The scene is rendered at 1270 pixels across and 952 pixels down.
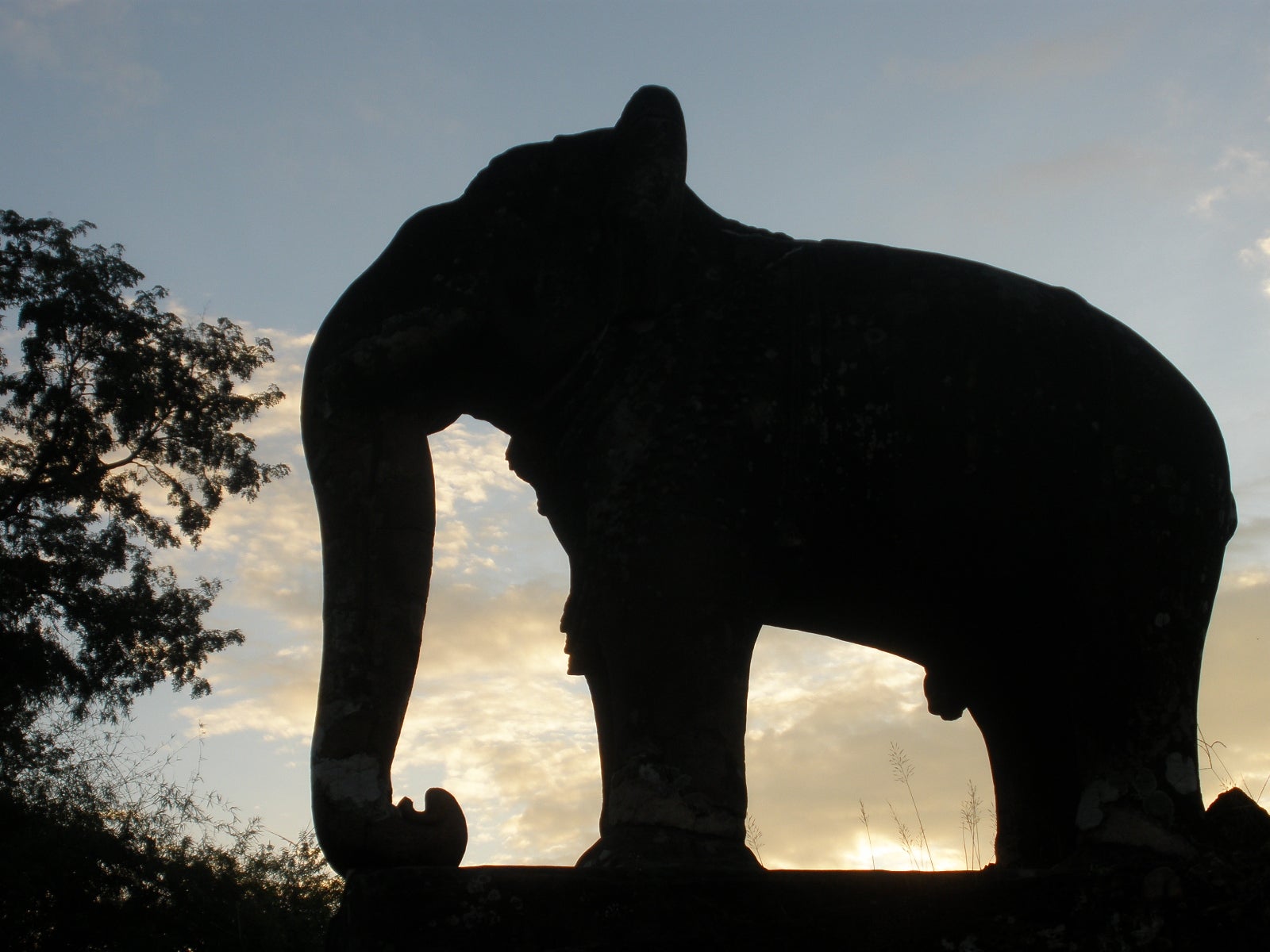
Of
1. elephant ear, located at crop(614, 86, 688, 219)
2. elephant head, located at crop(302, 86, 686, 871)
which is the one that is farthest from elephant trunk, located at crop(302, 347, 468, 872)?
elephant ear, located at crop(614, 86, 688, 219)

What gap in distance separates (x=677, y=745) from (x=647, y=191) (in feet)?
4.29

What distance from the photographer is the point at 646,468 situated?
3002 mm

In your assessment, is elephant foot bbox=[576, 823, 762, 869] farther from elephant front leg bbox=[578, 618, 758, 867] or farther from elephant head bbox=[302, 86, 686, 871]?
elephant head bbox=[302, 86, 686, 871]

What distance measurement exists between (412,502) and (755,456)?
80 centimetres

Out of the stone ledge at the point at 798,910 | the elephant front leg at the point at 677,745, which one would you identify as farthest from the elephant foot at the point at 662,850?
the stone ledge at the point at 798,910

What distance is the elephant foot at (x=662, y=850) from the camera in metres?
2.71

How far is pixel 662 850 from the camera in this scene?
8.93ft

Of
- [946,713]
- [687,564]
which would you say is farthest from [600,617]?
[946,713]

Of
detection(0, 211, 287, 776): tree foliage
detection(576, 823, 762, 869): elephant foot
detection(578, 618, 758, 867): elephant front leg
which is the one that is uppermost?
detection(0, 211, 287, 776): tree foliage

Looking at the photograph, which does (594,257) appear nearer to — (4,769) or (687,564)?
(687,564)

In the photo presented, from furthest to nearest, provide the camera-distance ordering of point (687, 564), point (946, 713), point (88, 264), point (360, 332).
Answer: point (88, 264), point (946, 713), point (360, 332), point (687, 564)

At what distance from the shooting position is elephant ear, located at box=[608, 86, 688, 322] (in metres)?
3.15

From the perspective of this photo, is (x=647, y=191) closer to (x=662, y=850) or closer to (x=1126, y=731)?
(x=662, y=850)

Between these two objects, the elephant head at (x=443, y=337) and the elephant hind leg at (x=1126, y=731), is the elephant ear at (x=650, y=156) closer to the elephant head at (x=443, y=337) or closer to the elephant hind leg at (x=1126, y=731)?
the elephant head at (x=443, y=337)
